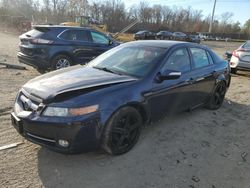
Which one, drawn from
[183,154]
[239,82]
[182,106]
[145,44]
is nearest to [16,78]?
[145,44]

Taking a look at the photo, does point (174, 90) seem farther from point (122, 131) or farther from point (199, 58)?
point (122, 131)

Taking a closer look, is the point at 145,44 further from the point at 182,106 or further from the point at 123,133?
the point at 123,133

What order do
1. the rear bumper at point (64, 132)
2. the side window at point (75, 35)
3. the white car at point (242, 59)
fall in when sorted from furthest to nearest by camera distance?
the white car at point (242, 59) → the side window at point (75, 35) → the rear bumper at point (64, 132)

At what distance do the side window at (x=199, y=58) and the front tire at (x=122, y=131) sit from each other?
75.7 inches

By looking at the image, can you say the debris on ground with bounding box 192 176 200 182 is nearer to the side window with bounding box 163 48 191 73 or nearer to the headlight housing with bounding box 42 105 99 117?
the headlight housing with bounding box 42 105 99 117

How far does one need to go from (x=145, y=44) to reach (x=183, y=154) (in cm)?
207

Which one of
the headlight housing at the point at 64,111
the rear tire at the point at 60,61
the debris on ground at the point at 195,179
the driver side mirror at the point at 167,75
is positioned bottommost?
the debris on ground at the point at 195,179

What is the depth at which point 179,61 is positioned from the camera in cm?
471

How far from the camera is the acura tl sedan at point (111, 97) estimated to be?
10.5 feet

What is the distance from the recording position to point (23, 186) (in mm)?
2998

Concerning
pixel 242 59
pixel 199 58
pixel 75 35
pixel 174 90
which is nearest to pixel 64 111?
pixel 174 90

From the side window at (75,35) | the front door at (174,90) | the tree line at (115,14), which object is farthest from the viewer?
the tree line at (115,14)

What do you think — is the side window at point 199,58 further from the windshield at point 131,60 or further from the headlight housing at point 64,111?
the headlight housing at point 64,111

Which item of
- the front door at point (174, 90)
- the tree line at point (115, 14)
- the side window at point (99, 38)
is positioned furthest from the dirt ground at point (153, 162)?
the tree line at point (115, 14)
